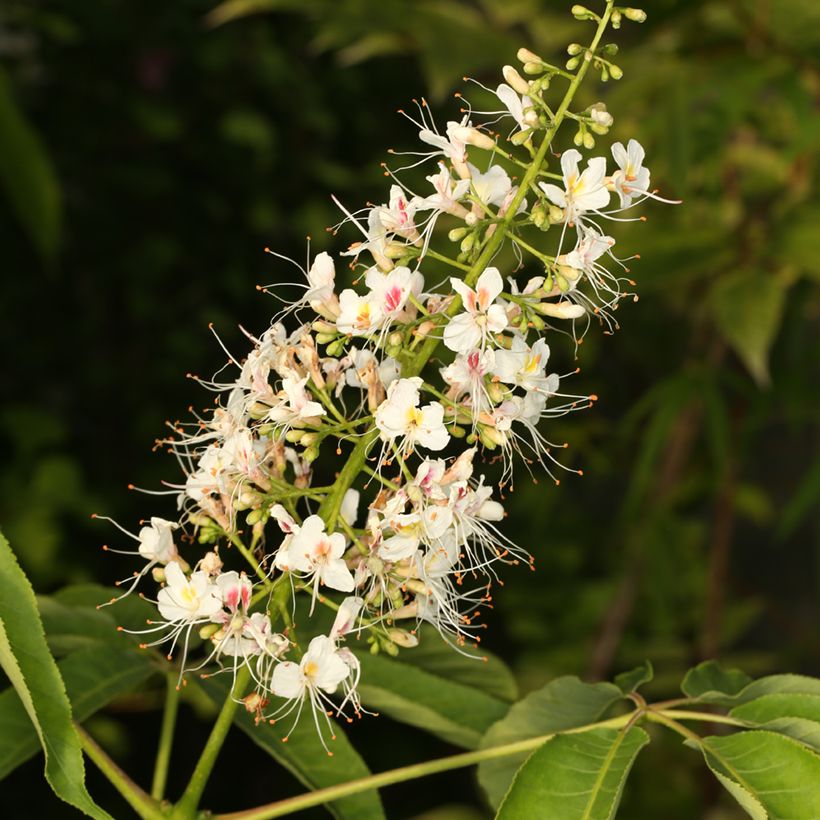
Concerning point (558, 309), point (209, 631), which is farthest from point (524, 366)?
point (209, 631)

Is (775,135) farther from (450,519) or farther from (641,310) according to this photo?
(450,519)

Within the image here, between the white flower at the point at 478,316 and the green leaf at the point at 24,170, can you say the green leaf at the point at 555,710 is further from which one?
the green leaf at the point at 24,170

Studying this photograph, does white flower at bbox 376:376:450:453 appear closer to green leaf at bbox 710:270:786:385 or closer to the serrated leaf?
the serrated leaf

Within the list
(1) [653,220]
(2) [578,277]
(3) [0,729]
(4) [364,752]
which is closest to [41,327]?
(4) [364,752]

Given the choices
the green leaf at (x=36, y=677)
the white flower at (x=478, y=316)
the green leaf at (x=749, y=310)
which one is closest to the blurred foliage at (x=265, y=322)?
the green leaf at (x=749, y=310)

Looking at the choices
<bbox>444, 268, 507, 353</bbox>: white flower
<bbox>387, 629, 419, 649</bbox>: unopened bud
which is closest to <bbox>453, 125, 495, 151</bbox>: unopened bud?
<bbox>444, 268, 507, 353</bbox>: white flower

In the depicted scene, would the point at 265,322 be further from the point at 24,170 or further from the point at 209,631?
the point at 209,631
